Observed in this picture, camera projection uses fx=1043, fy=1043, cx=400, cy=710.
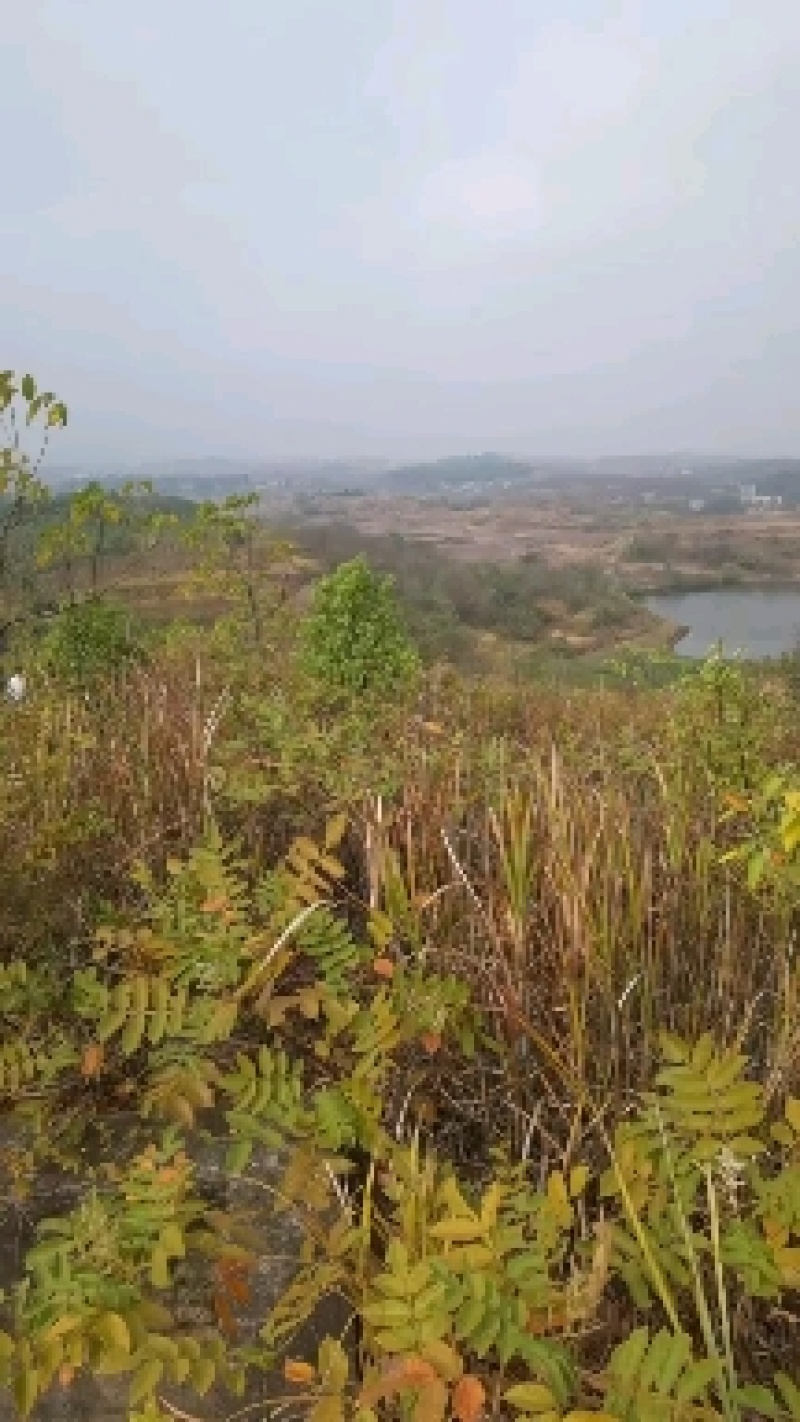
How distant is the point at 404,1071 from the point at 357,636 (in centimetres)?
294

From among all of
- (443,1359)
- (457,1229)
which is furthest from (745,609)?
(443,1359)

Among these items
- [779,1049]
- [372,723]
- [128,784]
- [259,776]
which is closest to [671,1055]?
[779,1049]

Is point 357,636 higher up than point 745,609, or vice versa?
point 357,636

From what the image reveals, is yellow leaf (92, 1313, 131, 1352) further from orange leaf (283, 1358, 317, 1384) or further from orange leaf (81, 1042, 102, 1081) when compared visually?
orange leaf (81, 1042, 102, 1081)

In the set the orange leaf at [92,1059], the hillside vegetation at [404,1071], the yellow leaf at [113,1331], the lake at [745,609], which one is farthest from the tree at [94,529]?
the lake at [745,609]

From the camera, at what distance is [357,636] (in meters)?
4.57

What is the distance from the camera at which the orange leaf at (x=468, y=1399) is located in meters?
1.08

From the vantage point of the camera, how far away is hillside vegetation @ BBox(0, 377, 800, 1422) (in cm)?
121

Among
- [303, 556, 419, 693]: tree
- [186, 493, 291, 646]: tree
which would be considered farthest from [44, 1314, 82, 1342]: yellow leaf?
[186, 493, 291, 646]: tree

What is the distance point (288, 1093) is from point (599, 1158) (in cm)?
49

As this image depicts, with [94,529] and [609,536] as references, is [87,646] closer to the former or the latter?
[94,529]

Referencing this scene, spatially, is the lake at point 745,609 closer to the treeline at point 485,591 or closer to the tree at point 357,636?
the treeline at point 485,591

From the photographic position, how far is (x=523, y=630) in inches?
1230

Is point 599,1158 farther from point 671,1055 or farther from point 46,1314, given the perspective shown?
point 46,1314
